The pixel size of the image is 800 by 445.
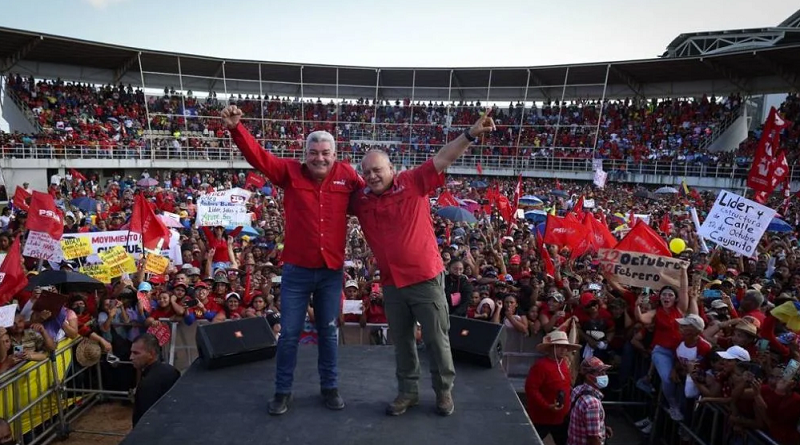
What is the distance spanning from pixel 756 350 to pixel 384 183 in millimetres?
4069

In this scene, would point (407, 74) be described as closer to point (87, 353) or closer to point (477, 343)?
point (87, 353)

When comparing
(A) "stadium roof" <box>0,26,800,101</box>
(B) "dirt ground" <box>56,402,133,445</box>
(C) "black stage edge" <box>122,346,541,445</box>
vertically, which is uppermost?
(A) "stadium roof" <box>0,26,800,101</box>

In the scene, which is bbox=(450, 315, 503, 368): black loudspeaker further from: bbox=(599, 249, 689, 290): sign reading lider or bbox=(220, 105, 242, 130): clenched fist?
bbox=(599, 249, 689, 290): sign reading lider

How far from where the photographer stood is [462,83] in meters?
36.4

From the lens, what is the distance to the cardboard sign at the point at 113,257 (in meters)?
7.18

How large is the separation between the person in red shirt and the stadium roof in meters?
26.8

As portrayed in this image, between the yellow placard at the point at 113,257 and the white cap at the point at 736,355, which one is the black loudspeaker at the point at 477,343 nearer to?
the white cap at the point at 736,355

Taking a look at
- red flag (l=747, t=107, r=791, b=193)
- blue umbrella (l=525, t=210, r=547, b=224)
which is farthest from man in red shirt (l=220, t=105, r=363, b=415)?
blue umbrella (l=525, t=210, r=547, b=224)

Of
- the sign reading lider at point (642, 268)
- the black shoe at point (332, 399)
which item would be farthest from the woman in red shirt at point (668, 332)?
the black shoe at point (332, 399)

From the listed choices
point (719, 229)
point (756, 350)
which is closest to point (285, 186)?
point (756, 350)

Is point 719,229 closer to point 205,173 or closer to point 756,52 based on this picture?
point 756,52

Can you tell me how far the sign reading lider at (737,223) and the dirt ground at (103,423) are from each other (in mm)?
7601

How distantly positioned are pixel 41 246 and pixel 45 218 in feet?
1.19

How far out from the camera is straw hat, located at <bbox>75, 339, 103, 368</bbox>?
5984 millimetres
